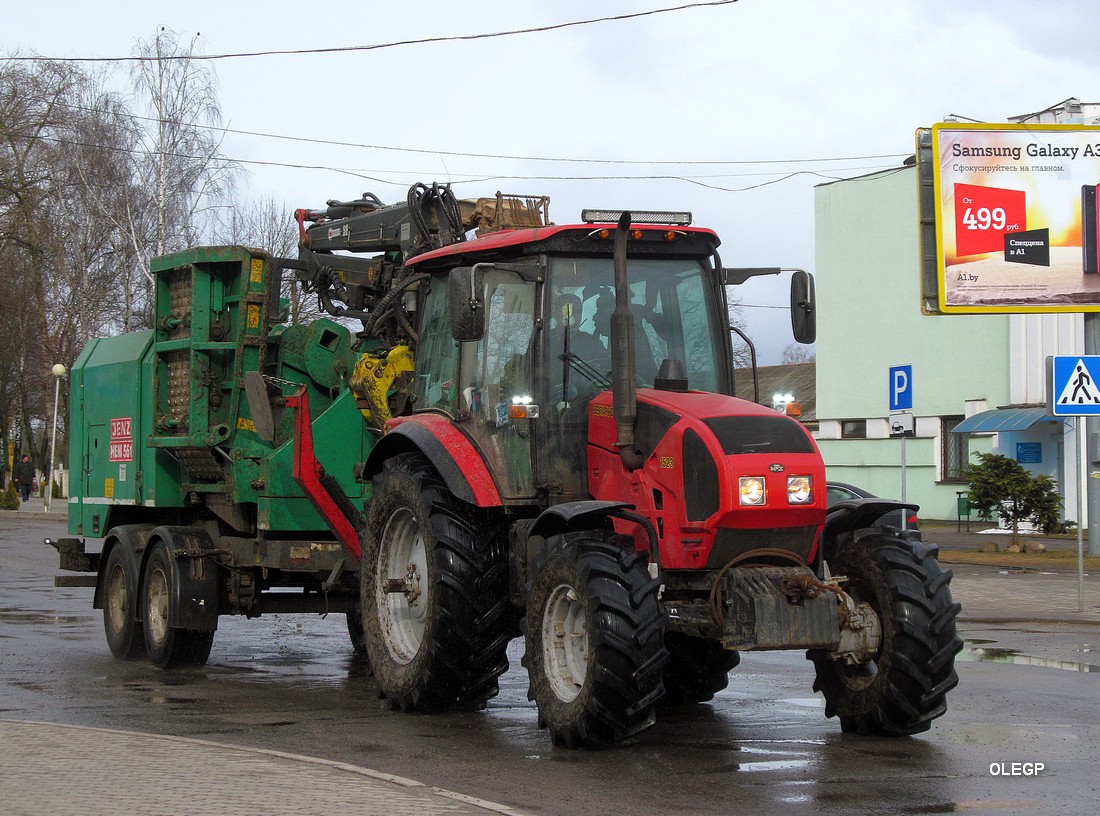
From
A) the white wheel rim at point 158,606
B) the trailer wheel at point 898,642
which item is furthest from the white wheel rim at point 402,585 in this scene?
the white wheel rim at point 158,606

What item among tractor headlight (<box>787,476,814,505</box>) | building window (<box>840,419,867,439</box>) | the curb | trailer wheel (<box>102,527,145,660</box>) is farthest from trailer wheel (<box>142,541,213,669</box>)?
building window (<box>840,419,867,439</box>)

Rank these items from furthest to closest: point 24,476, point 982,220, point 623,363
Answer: point 24,476 → point 982,220 → point 623,363

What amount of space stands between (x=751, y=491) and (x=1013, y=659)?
634cm

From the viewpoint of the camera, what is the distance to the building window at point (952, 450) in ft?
123

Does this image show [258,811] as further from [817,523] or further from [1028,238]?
[1028,238]

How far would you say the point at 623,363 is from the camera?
855 cm

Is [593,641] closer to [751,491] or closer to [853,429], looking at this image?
[751,491]

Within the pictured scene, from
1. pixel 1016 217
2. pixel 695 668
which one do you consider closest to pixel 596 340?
pixel 695 668

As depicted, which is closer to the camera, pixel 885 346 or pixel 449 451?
pixel 449 451

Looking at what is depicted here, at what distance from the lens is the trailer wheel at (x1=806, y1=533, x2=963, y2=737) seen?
8.42m

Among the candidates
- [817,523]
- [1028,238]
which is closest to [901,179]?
[1028,238]

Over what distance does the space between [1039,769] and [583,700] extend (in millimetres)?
2405

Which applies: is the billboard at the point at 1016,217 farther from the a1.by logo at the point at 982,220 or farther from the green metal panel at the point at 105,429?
the green metal panel at the point at 105,429

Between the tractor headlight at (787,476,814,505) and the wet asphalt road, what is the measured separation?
1.41 meters
